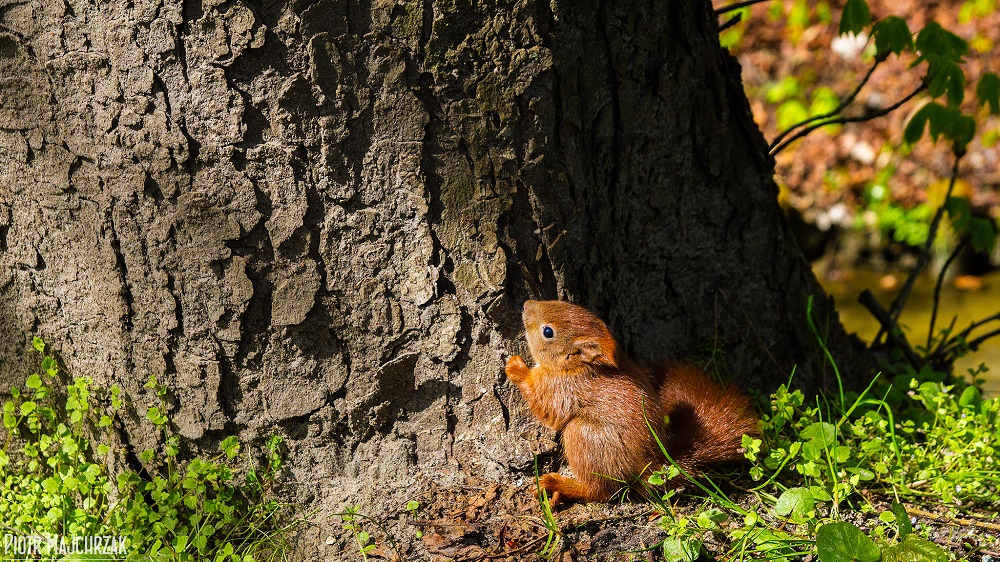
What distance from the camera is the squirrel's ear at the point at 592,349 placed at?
232 centimetres

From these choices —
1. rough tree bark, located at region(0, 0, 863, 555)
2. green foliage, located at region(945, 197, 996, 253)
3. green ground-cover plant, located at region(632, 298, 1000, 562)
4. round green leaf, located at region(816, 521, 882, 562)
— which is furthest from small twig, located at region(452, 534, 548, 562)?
green foliage, located at region(945, 197, 996, 253)

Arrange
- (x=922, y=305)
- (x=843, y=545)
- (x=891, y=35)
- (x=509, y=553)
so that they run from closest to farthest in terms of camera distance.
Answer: (x=843, y=545) < (x=509, y=553) < (x=891, y=35) < (x=922, y=305)

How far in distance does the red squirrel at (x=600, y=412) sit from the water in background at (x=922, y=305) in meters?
3.34

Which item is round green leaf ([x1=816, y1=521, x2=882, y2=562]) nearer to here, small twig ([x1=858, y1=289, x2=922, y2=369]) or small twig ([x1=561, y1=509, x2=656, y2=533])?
small twig ([x1=561, y1=509, x2=656, y2=533])

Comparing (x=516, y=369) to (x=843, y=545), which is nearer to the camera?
(x=843, y=545)

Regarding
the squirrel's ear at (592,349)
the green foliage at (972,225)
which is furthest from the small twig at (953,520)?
the green foliage at (972,225)

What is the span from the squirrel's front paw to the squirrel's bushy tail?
1.47 ft

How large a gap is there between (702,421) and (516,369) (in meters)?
0.58

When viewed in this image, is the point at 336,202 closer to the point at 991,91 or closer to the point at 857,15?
the point at 857,15

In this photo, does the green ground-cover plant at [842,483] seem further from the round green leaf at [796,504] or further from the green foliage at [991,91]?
the green foliage at [991,91]

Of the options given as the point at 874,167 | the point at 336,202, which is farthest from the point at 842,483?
the point at 874,167

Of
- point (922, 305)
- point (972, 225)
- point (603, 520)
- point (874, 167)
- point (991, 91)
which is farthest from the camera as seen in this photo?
point (874, 167)

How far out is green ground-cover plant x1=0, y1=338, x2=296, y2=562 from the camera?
2.29 metres

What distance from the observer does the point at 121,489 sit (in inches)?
91.6
